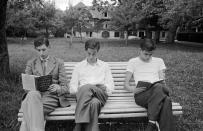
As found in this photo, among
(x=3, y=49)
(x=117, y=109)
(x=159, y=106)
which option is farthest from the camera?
(x=3, y=49)

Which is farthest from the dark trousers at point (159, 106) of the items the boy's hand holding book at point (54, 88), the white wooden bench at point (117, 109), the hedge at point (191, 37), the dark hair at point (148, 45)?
the hedge at point (191, 37)

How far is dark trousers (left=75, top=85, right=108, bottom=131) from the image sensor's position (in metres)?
3.77

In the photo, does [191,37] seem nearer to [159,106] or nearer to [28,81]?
[159,106]

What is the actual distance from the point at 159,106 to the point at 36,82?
5.61ft

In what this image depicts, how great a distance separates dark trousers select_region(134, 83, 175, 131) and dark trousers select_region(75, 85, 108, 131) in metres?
0.68

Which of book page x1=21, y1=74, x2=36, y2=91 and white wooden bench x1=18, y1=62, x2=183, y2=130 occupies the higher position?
book page x1=21, y1=74, x2=36, y2=91

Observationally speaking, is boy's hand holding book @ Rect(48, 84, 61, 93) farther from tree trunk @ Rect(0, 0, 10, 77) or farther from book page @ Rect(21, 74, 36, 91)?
tree trunk @ Rect(0, 0, 10, 77)

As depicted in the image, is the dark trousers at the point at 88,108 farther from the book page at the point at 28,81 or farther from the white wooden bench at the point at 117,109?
the book page at the point at 28,81

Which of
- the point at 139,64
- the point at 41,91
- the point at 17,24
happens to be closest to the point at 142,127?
the point at 139,64

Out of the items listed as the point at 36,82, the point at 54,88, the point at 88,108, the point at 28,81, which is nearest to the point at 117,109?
the point at 88,108

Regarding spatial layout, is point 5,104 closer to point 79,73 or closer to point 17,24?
point 79,73

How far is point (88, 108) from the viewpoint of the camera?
383cm

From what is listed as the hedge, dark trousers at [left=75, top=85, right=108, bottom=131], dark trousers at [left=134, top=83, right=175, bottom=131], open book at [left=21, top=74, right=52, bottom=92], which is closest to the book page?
open book at [left=21, top=74, right=52, bottom=92]

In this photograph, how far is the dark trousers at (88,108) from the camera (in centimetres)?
377
